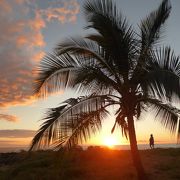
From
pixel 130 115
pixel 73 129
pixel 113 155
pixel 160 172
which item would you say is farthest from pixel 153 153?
pixel 73 129

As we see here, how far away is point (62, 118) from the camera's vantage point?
42.6 ft

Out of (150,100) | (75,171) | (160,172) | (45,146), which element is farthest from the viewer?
(75,171)

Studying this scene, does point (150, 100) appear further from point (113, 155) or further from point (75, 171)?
point (113, 155)

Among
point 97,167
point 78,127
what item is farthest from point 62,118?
point 97,167

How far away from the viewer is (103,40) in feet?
46.0

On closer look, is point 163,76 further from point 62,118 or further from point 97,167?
point 97,167

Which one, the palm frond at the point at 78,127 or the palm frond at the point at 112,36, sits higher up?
the palm frond at the point at 112,36

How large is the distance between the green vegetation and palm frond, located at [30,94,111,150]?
7.16 feet

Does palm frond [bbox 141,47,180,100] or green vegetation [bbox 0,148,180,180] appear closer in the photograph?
palm frond [bbox 141,47,180,100]

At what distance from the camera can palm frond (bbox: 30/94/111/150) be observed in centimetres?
1255

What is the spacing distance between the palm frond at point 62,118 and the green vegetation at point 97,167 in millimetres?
2182

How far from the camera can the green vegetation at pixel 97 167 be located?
16.6 meters

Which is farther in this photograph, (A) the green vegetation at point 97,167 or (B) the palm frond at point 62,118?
(A) the green vegetation at point 97,167

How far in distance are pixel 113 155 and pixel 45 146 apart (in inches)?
363
